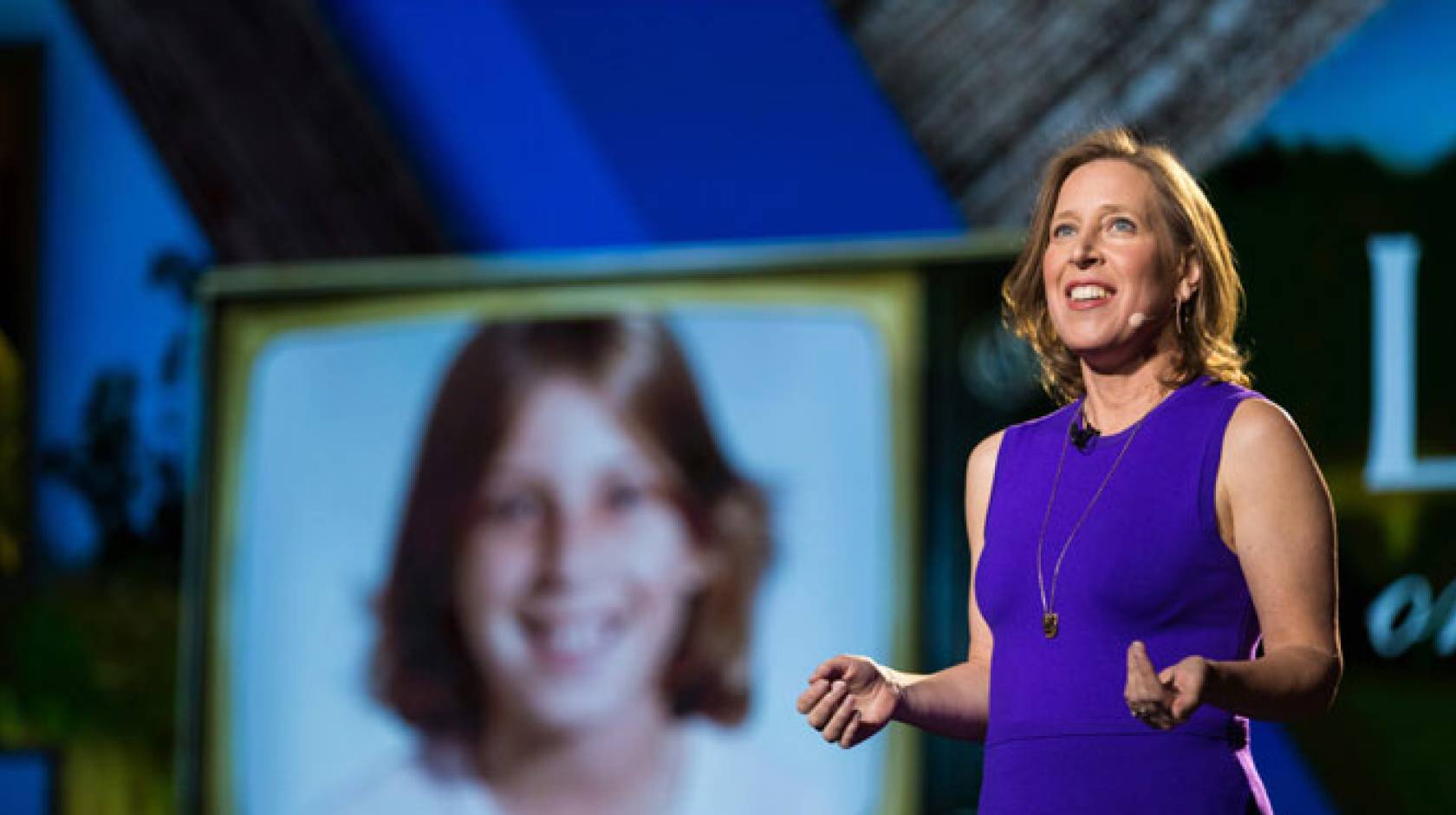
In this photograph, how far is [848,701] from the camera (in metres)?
1.34

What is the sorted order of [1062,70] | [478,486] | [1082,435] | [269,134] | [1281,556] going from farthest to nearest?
[269,134] < [478,486] < [1062,70] < [1082,435] < [1281,556]

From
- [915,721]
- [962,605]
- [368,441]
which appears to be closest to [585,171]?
[368,441]

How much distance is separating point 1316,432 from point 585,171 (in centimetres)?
145

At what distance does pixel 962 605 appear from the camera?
3.40 m

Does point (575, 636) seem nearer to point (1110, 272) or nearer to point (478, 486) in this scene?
point (478, 486)

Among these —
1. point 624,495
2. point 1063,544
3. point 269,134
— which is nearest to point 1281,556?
point 1063,544

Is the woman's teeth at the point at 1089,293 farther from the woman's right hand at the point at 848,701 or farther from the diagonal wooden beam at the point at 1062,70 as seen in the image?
the diagonal wooden beam at the point at 1062,70

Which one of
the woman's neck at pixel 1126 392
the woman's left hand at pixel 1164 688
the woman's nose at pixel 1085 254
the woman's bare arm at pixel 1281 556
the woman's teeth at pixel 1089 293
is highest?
the woman's nose at pixel 1085 254

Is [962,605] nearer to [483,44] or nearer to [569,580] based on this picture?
[569,580]

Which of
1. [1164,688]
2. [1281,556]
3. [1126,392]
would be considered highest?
[1126,392]

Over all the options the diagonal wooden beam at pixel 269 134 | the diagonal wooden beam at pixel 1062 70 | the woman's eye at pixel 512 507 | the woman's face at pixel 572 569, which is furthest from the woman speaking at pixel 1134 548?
the diagonal wooden beam at pixel 269 134

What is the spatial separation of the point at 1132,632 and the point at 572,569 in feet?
7.98

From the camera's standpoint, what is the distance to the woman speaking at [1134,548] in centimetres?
127

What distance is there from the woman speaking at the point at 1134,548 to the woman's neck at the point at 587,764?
224cm
